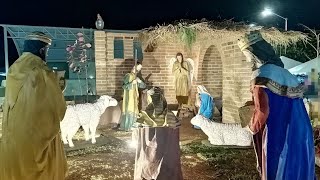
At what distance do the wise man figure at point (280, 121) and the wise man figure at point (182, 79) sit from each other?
8.85 m

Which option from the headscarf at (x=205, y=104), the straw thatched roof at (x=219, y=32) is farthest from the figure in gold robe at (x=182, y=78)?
the headscarf at (x=205, y=104)

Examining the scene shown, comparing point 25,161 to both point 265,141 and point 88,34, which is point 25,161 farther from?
point 88,34

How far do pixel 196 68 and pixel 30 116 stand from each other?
10455 millimetres

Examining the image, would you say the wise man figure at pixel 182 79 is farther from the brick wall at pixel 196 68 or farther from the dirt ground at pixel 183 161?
the dirt ground at pixel 183 161

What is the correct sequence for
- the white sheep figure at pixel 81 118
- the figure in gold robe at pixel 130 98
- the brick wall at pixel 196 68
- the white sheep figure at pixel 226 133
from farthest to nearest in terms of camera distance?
the figure in gold robe at pixel 130 98, the brick wall at pixel 196 68, the white sheep figure at pixel 81 118, the white sheep figure at pixel 226 133

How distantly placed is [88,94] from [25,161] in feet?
26.8

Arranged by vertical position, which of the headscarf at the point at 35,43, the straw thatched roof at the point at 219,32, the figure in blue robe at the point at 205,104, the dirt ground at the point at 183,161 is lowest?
the dirt ground at the point at 183,161

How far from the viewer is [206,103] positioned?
397 inches

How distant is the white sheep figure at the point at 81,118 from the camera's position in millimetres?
7844

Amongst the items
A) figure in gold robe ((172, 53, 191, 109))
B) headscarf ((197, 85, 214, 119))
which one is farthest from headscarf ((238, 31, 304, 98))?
figure in gold robe ((172, 53, 191, 109))

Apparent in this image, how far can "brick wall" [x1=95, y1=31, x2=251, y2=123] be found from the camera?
9.44 m

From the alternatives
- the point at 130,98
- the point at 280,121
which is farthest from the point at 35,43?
the point at 130,98

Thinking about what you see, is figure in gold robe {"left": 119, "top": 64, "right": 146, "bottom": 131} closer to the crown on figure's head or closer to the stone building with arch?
the stone building with arch

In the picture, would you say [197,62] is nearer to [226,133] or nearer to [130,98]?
[130,98]
